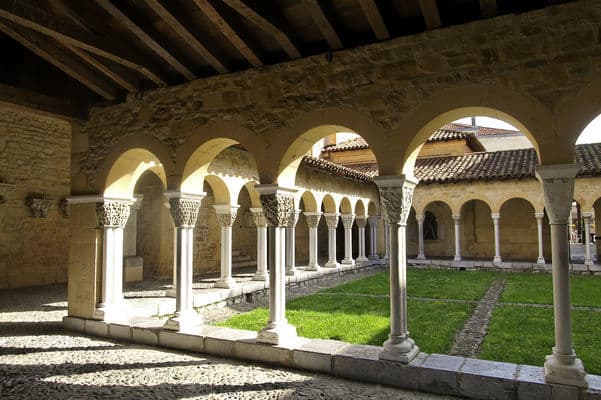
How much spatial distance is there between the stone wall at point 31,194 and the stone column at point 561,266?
1182 centimetres

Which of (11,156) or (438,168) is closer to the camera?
(11,156)

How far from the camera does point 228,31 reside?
16.2 ft

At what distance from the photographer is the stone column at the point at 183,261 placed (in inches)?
240

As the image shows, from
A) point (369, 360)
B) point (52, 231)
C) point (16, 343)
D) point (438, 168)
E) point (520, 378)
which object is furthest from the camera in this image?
point (438, 168)

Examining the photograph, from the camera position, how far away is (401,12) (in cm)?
478

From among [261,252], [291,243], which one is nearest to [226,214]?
[261,252]

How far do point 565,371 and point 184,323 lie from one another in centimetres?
464

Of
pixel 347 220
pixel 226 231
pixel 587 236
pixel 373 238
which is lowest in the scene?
pixel 373 238

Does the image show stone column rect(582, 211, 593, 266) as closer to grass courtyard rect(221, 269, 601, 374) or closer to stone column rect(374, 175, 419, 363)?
grass courtyard rect(221, 269, 601, 374)

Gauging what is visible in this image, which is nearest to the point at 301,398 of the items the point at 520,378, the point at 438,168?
the point at 520,378

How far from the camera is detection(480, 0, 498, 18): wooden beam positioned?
4.26 metres

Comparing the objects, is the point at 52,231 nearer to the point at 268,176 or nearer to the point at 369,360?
the point at 268,176

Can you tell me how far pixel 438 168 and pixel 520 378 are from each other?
16079mm

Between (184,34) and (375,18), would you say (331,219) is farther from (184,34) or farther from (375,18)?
(375,18)
